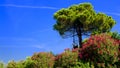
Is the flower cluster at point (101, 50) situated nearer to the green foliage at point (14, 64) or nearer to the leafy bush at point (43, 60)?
the leafy bush at point (43, 60)

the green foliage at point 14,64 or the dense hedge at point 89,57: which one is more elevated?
the green foliage at point 14,64

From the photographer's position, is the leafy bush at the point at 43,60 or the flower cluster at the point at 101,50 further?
the leafy bush at the point at 43,60

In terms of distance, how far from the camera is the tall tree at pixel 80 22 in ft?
132

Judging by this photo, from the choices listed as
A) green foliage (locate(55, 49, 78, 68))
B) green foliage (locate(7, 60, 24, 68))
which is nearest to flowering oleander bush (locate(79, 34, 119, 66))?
green foliage (locate(55, 49, 78, 68))

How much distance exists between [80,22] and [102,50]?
1744 centimetres

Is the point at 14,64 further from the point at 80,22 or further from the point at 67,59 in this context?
the point at 80,22

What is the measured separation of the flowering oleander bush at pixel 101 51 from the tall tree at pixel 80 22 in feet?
52.2

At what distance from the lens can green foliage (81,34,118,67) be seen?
23.2 m

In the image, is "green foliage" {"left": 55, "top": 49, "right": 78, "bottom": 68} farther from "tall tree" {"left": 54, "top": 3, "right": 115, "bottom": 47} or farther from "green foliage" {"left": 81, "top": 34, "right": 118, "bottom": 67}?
"tall tree" {"left": 54, "top": 3, "right": 115, "bottom": 47}

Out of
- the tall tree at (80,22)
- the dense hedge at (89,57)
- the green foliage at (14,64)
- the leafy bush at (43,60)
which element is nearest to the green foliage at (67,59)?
the dense hedge at (89,57)

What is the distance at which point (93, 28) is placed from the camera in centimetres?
4106

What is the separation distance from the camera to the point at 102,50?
76.0 feet

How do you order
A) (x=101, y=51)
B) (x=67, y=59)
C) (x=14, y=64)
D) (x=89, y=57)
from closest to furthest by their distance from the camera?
(x=101, y=51)
(x=67, y=59)
(x=89, y=57)
(x=14, y=64)

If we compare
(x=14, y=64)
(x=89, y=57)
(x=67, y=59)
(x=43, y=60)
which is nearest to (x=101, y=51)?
(x=89, y=57)
